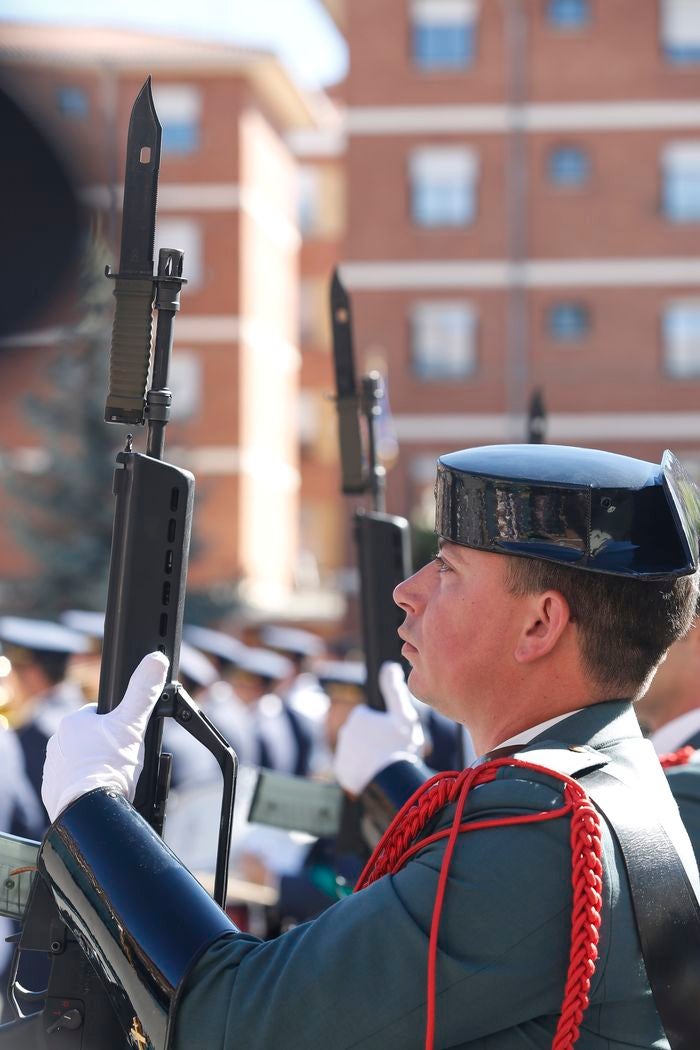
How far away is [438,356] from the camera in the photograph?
31.9 meters

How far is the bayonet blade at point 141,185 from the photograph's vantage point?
231 cm

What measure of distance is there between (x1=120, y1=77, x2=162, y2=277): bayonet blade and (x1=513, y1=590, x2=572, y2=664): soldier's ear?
933 millimetres

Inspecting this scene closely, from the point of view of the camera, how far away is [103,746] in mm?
2100

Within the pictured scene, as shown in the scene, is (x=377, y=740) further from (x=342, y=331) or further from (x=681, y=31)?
(x=681, y=31)

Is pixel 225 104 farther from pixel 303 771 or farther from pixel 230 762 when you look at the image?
pixel 230 762

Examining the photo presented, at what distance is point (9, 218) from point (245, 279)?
29.3 m

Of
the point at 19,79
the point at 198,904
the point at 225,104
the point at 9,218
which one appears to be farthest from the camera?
the point at 225,104

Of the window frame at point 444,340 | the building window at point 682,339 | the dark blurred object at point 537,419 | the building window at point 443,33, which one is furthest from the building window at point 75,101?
the dark blurred object at point 537,419

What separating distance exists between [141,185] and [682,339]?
30521mm

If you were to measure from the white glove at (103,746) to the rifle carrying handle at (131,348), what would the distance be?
1.35 ft

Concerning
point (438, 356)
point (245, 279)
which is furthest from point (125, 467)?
point (245, 279)

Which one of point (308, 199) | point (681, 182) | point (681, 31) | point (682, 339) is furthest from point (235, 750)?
point (308, 199)

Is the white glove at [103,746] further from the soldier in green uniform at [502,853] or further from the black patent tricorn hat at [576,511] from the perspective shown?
the black patent tricorn hat at [576,511]

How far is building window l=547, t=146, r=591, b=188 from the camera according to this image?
30906 mm
